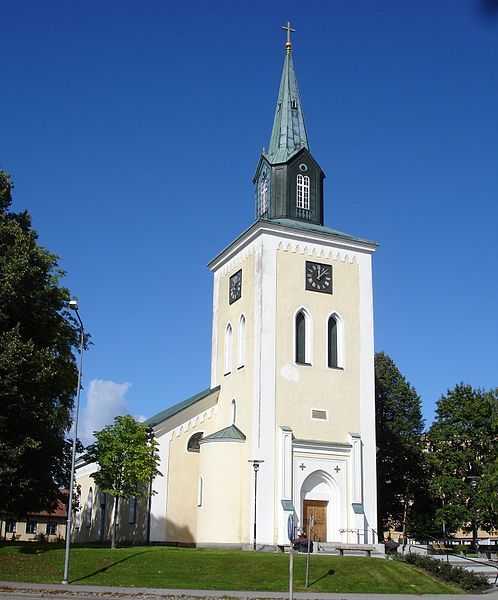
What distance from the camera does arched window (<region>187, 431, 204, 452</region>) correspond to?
4291 cm

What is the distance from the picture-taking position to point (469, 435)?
52000 millimetres

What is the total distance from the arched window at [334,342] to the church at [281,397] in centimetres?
6

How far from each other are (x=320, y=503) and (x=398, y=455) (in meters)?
19.0

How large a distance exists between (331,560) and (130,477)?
482 inches

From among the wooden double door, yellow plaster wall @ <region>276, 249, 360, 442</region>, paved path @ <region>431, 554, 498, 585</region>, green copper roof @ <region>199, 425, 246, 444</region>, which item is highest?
yellow plaster wall @ <region>276, 249, 360, 442</region>

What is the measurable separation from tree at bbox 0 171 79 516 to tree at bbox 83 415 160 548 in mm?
1892

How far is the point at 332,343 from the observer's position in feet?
138

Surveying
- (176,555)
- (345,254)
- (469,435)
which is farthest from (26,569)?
(469,435)

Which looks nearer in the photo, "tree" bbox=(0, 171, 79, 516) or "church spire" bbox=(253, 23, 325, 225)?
"tree" bbox=(0, 171, 79, 516)

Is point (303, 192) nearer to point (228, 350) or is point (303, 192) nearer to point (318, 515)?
point (228, 350)

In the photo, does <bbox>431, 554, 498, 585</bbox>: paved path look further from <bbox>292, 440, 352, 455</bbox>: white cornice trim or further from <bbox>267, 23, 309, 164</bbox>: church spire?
<bbox>267, 23, 309, 164</bbox>: church spire

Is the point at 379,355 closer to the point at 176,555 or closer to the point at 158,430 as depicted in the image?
the point at 158,430

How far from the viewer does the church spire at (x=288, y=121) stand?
4484 cm

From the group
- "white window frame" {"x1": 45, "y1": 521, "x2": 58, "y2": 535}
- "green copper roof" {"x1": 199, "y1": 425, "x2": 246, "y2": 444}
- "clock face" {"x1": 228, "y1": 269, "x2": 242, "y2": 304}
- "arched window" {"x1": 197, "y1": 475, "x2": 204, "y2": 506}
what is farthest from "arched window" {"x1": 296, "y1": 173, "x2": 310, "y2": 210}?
"white window frame" {"x1": 45, "y1": 521, "x2": 58, "y2": 535}
